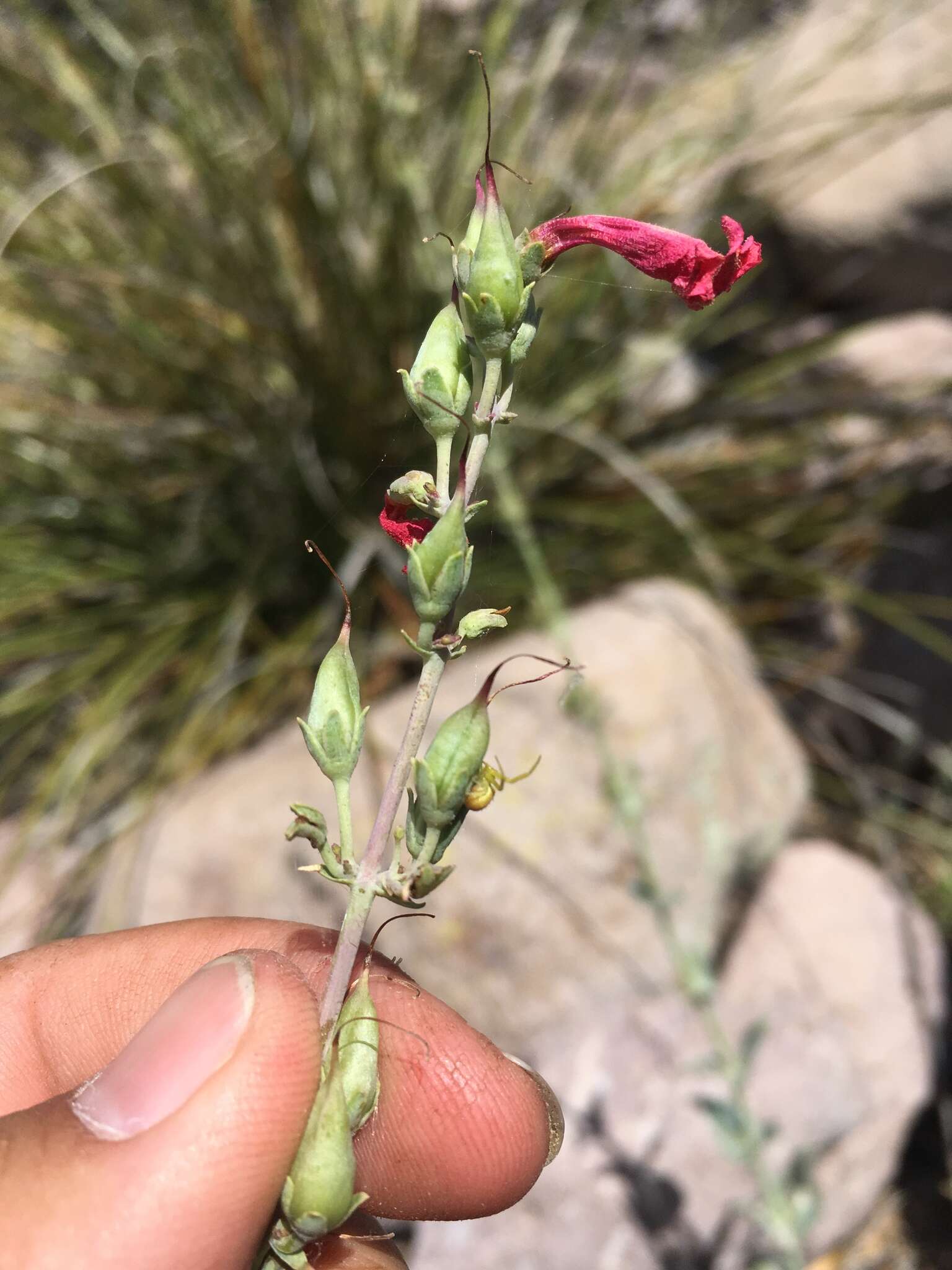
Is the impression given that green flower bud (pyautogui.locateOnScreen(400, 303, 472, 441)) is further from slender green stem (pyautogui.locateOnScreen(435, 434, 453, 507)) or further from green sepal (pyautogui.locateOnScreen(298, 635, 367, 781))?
green sepal (pyautogui.locateOnScreen(298, 635, 367, 781))

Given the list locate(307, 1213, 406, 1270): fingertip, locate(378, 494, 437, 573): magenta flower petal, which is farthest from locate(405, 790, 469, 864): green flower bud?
locate(307, 1213, 406, 1270): fingertip

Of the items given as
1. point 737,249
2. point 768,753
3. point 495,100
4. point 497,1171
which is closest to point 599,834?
point 768,753

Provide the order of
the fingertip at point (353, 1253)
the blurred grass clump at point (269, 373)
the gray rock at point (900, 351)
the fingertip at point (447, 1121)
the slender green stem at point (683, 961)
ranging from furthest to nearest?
the gray rock at point (900, 351) → the blurred grass clump at point (269, 373) → the slender green stem at point (683, 961) → the fingertip at point (447, 1121) → the fingertip at point (353, 1253)

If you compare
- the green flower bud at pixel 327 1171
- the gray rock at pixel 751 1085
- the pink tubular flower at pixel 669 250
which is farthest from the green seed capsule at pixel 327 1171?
the gray rock at pixel 751 1085

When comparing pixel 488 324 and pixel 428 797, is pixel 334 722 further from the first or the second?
pixel 488 324

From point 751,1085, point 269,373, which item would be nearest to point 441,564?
point 751,1085

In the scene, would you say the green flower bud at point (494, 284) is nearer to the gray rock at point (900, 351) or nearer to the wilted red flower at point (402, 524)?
the wilted red flower at point (402, 524)
